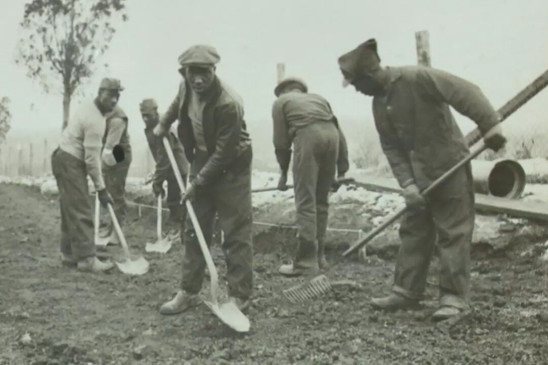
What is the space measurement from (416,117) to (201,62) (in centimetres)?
124

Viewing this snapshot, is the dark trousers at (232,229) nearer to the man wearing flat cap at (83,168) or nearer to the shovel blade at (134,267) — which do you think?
the shovel blade at (134,267)

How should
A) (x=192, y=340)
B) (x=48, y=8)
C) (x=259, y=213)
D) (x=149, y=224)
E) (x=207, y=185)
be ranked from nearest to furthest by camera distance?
1. (x=192, y=340)
2. (x=207, y=185)
3. (x=259, y=213)
4. (x=149, y=224)
5. (x=48, y=8)

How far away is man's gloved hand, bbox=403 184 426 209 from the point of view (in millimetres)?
4168

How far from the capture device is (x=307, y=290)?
474 centimetres

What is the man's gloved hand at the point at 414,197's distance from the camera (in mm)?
4168

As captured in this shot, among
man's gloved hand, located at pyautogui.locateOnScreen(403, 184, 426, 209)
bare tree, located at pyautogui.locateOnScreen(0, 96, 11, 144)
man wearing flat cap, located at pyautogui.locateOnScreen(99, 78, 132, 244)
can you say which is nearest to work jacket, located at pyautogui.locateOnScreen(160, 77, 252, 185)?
man's gloved hand, located at pyautogui.locateOnScreen(403, 184, 426, 209)

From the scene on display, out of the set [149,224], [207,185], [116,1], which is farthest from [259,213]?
Result: [116,1]

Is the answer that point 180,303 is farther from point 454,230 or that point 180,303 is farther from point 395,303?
point 454,230

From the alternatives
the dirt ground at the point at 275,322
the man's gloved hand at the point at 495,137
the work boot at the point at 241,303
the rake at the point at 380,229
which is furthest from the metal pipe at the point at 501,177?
the work boot at the point at 241,303

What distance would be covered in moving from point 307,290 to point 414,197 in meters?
1.02

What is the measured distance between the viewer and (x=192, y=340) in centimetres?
378

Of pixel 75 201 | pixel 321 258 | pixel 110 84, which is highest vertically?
pixel 110 84

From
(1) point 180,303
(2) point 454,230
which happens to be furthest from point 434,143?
(1) point 180,303

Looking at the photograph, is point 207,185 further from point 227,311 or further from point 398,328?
point 398,328
